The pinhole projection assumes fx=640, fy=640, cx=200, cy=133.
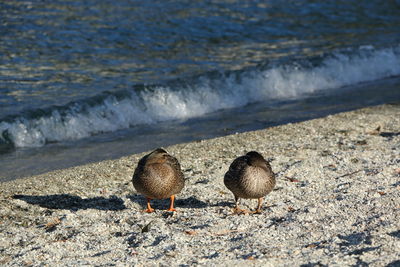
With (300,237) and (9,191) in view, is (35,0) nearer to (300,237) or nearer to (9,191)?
(9,191)

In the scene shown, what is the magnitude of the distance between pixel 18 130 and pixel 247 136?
12.5 ft

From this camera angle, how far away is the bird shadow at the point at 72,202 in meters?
6.75

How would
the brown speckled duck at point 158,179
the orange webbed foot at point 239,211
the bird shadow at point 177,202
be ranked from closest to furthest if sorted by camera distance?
the orange webbed foot at point 239,211 < the brown speckled duck at point 158,179 < the bird shadow at point 177,202

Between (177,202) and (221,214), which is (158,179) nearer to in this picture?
(177,202)

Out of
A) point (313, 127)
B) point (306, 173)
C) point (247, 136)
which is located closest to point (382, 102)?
point (313, 127)

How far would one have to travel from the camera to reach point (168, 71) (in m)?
14.2

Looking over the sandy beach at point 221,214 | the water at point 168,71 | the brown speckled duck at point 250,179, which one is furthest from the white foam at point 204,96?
the brown speckled duck at point 250,179

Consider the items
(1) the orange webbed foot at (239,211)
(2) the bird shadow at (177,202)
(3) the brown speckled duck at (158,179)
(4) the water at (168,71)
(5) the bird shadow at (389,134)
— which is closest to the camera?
(1) the orange webbed foot at (239,211)

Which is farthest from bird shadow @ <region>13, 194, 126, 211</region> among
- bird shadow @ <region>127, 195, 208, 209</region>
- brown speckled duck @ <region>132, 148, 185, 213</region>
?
brown speckled duck @ <region>132, 148, 185, 213</region>

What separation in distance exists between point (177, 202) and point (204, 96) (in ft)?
21.1

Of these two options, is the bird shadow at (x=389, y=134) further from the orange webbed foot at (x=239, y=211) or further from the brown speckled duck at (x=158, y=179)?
the brown speckled duck at (x=158, y=179)

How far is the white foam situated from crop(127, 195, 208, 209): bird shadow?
4.00 meters

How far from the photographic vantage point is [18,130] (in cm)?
1052

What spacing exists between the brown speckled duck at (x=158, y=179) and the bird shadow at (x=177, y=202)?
0.57 feet
